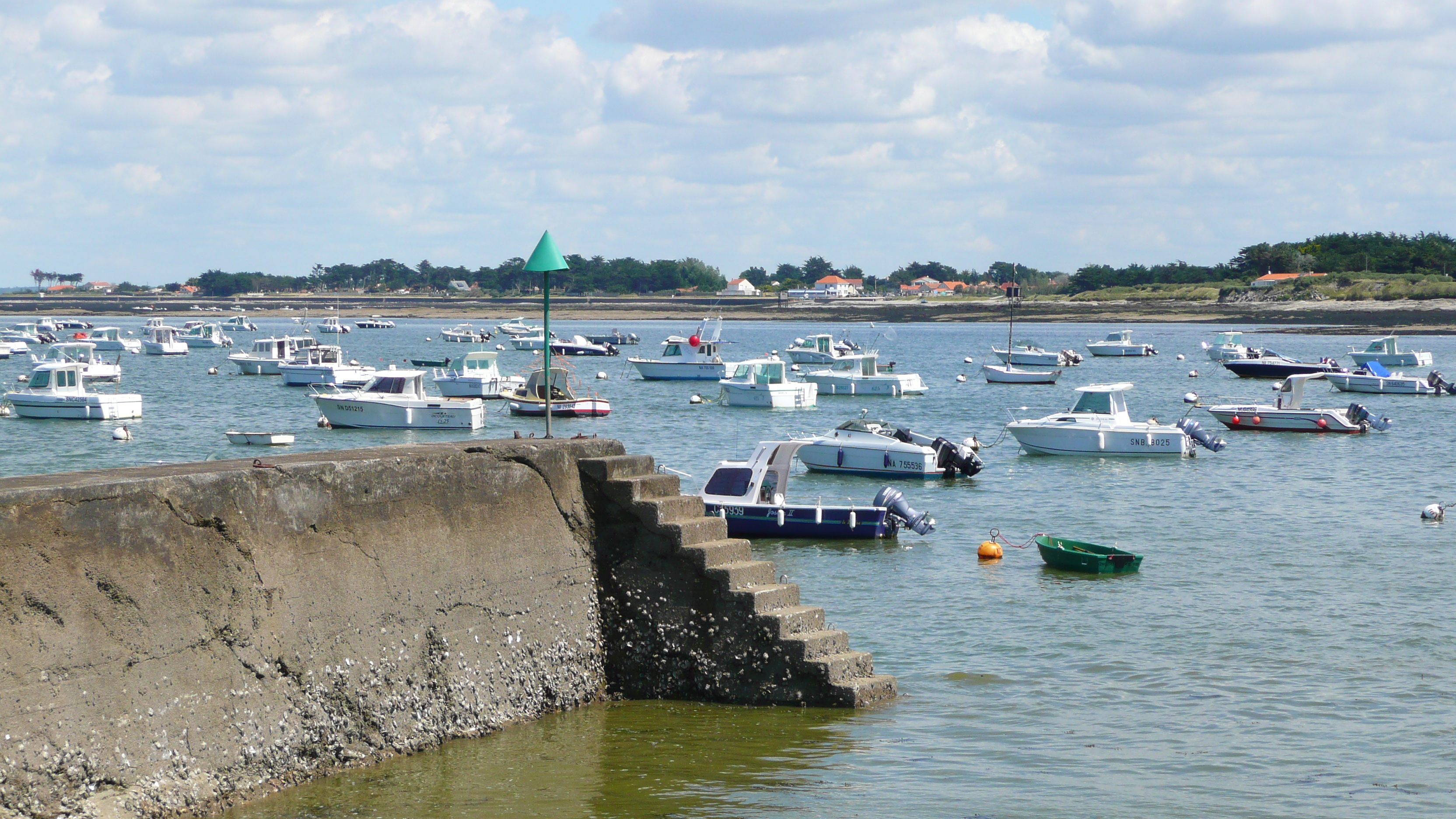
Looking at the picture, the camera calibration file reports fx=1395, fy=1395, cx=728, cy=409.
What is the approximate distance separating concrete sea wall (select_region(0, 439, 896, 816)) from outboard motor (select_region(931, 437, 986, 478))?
22260 millimetres

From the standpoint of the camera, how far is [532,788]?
34.2 feet

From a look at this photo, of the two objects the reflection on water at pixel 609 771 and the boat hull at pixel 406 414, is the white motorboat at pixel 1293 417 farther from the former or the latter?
the reflection on water at pixel 609 771

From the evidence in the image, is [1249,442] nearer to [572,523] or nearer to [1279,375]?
[1279,375]

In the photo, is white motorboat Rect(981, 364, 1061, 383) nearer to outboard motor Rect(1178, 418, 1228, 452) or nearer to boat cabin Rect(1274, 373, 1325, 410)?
boat cabin Rect(1274, 373, 1325, 410)

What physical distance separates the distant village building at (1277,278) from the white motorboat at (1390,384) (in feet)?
360

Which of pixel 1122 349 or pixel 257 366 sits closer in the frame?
pixel 257 366

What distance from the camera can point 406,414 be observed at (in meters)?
48.0

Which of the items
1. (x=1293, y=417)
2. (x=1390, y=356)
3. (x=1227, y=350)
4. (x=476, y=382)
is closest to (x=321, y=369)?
(x=476, y=382)

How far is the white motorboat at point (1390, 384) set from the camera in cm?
6588

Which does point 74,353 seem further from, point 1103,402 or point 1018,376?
point 1103,402

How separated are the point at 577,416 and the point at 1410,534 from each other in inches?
1304

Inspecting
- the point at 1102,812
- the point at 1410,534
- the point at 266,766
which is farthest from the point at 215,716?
the point at 1410,534

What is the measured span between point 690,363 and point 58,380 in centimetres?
3288

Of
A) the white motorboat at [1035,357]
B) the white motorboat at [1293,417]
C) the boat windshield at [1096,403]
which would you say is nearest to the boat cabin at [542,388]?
the boat windshield at [1096,403]
